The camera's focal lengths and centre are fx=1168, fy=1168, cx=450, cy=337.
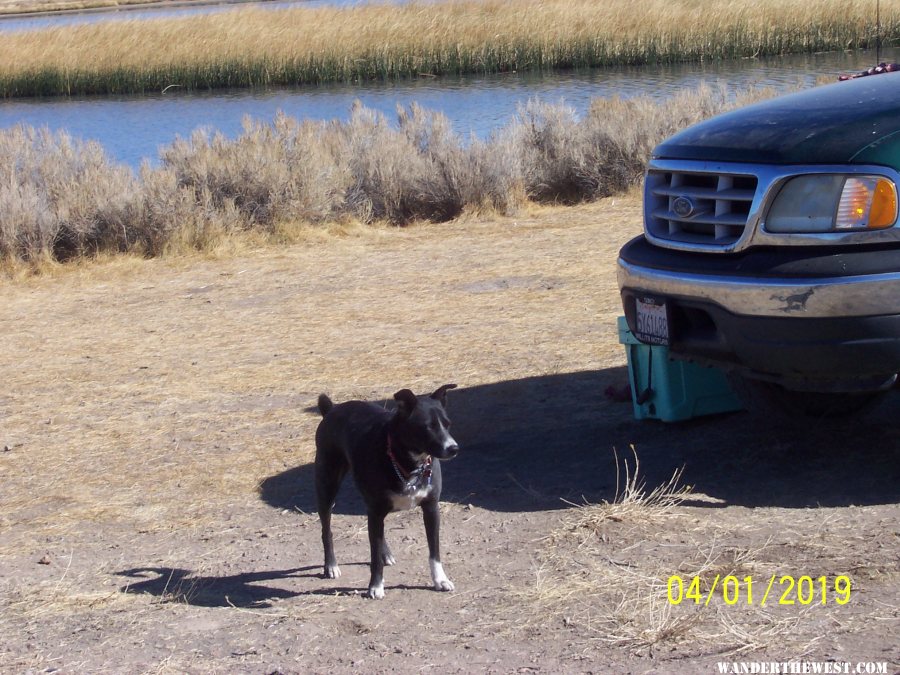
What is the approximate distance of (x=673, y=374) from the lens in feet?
19.1

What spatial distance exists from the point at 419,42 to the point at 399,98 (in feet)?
19.4

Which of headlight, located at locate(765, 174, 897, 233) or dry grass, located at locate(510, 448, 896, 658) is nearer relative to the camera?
dry grass, located at locate(510, 448, 896, 658)

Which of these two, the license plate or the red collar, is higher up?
the license plate

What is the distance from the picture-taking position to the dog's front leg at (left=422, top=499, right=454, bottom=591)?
4.25m

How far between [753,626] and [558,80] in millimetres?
24723

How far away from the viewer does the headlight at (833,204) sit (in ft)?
14.1

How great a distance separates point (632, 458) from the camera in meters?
5.57

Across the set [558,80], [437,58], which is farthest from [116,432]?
[437,58]

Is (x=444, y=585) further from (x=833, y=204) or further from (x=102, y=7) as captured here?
(x=102, y=7)

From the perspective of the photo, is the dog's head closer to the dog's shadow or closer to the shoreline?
the dog's shadow

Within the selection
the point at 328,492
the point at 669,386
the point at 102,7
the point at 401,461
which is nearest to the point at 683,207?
the point at 669,386

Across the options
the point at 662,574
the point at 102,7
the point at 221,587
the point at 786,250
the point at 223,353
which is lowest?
the point at 223,353
